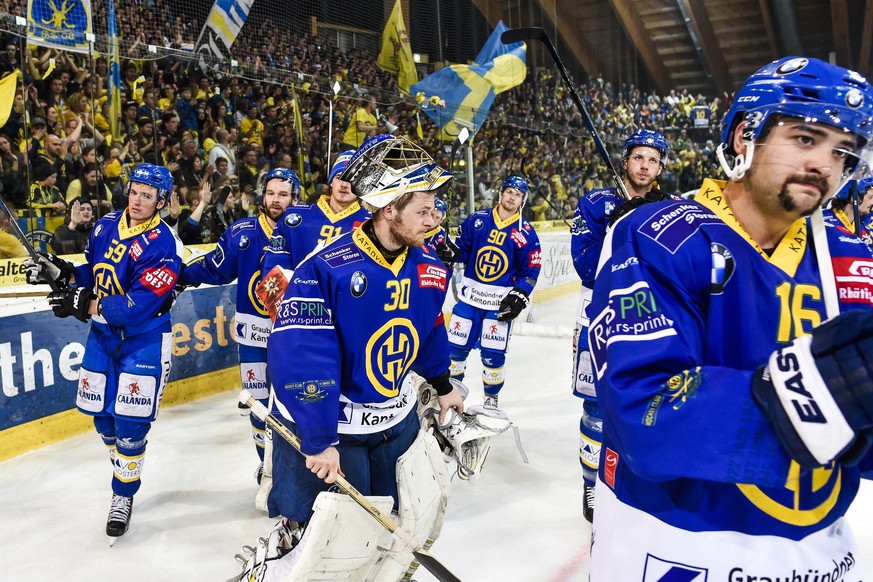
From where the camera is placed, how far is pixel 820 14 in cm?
1494

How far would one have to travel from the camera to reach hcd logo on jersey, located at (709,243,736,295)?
0.95m

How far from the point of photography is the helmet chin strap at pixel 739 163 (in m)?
0.99

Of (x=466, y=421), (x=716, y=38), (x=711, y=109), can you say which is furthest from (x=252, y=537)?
(x=716, y=38)

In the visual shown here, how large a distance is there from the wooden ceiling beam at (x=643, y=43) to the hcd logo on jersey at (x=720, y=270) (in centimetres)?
1510

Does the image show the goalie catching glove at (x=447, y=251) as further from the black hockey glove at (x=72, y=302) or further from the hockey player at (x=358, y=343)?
the hockey player at (x=358, y=343)

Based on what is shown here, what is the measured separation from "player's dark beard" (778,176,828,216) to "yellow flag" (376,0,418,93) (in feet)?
27.5

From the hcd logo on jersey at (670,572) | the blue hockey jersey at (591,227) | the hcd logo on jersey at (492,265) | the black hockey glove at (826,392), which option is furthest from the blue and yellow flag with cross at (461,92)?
the black hockey glove at (826,392)

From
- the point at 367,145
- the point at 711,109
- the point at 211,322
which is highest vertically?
the point at 711,109

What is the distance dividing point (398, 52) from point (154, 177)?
6.37 metres

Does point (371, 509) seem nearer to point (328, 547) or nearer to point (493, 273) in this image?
point (328, 547)

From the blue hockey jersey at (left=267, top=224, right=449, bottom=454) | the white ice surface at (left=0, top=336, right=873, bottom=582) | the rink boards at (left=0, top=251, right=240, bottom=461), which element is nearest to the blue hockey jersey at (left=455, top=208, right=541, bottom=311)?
the white ice surface at (left=0, top=336, right=873, bottom=582)

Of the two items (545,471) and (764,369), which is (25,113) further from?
(764,369)

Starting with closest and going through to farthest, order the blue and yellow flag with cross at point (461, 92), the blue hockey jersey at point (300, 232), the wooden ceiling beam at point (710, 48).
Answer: the blue hockey jersey at point (300, 232) < the blue and yellow flag with cross at point (461, 92) < the wooden ceiling beam at point (710, 48)

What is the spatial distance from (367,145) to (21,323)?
10.1 feet
